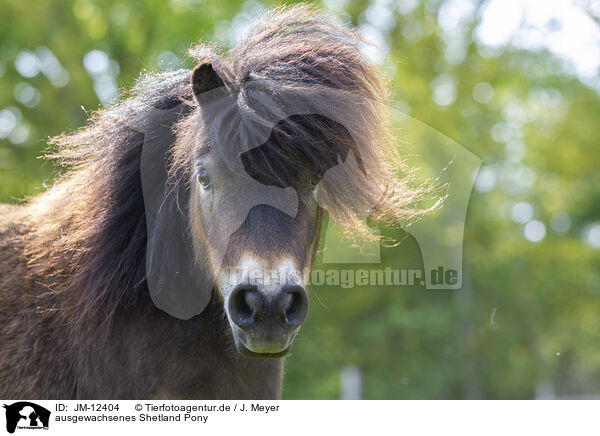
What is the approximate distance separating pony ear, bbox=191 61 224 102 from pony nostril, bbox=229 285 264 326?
1079 millimetres

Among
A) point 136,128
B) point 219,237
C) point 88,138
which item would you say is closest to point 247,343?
point 219,237

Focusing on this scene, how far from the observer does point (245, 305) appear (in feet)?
7.37

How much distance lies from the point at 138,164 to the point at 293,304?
1.21 m

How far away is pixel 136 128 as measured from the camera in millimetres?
2889

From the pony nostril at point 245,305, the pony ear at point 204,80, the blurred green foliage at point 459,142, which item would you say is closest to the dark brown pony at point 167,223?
the pony ear at point 204,80

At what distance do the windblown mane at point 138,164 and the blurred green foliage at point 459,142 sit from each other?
352 inches

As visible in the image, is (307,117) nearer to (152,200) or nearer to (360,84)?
(360,84)

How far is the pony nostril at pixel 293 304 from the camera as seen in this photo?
215cm

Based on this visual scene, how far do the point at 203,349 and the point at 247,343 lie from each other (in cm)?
56

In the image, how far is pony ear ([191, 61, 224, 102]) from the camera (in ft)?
8.62

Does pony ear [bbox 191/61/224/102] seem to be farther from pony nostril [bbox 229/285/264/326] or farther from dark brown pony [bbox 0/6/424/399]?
pony nostril [bbox 229/285/264/326]
